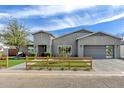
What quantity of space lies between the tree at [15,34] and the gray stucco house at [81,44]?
2447mm

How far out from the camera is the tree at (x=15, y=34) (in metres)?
29.6

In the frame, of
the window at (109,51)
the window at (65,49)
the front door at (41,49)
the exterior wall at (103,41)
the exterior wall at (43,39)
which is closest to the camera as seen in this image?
the exterior wall at (103,41)

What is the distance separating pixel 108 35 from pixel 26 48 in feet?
54.6

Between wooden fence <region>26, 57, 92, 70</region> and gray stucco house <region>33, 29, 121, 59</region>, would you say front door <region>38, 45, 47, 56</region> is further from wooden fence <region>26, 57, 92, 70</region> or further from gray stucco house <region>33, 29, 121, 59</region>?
wooden fence <region>26, 57, 92, 70</region>

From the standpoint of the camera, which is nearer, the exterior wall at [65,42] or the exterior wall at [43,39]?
the exterior wall at [43,39]

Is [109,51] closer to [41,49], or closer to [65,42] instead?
[65,42]

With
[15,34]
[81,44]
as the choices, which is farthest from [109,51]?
[15,34]

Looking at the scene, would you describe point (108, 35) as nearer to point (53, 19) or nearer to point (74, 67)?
point (53, 19)

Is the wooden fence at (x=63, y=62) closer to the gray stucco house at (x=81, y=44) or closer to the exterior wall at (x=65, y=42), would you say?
the gray stucco house at (x=81, y=44)

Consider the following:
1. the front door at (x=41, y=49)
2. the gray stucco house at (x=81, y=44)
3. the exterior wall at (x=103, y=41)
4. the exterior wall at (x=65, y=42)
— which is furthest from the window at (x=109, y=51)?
the front door at (x=41, y=49)

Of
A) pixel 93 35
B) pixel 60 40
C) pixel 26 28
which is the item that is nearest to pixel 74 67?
pixel 93 35

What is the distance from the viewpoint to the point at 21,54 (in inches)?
1340

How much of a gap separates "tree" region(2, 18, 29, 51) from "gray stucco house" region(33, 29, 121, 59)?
8.03ft
